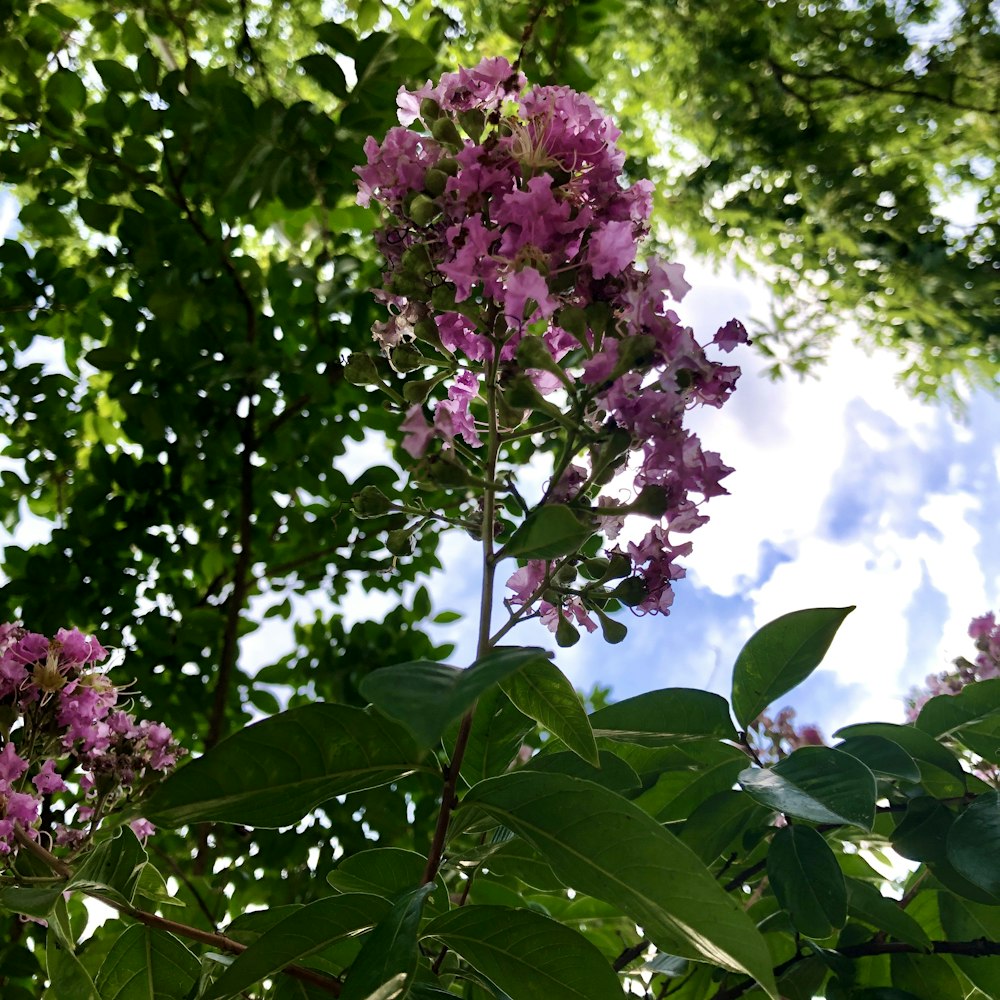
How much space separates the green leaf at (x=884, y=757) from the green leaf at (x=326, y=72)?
1.08 m

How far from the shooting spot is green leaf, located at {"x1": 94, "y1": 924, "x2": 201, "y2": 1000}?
55 centimetres

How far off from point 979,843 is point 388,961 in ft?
1.06

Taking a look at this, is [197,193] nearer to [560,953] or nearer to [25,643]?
[25,643]

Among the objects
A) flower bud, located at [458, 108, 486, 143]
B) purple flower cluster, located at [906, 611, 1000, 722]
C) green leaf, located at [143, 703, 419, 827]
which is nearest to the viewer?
green leaf, located at [143, 703, 419, 827]

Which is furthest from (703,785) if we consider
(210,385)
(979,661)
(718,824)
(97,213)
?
(97,213)

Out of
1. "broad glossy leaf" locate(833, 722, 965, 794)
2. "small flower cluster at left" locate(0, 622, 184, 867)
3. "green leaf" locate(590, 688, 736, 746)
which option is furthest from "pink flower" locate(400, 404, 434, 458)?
"small flower cluster at left" locate(0, 622, 184, 867)

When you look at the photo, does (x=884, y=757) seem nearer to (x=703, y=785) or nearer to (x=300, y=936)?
(x=703, y=785)

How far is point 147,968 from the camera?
555mm

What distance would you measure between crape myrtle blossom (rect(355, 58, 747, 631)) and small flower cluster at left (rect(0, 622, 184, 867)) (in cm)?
43

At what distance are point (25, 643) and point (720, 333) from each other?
0.63 meters

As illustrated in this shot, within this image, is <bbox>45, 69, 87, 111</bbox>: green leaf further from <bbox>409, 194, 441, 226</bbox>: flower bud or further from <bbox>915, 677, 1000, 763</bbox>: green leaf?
<bbox>915, 677, 1000, 763</bbox>: green leaf

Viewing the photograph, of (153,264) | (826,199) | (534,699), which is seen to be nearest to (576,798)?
(534,699)

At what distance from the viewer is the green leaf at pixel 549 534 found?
1.31 feet

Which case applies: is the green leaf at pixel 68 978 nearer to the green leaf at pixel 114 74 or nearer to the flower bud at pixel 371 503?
the flower bud at pixel 371 503
